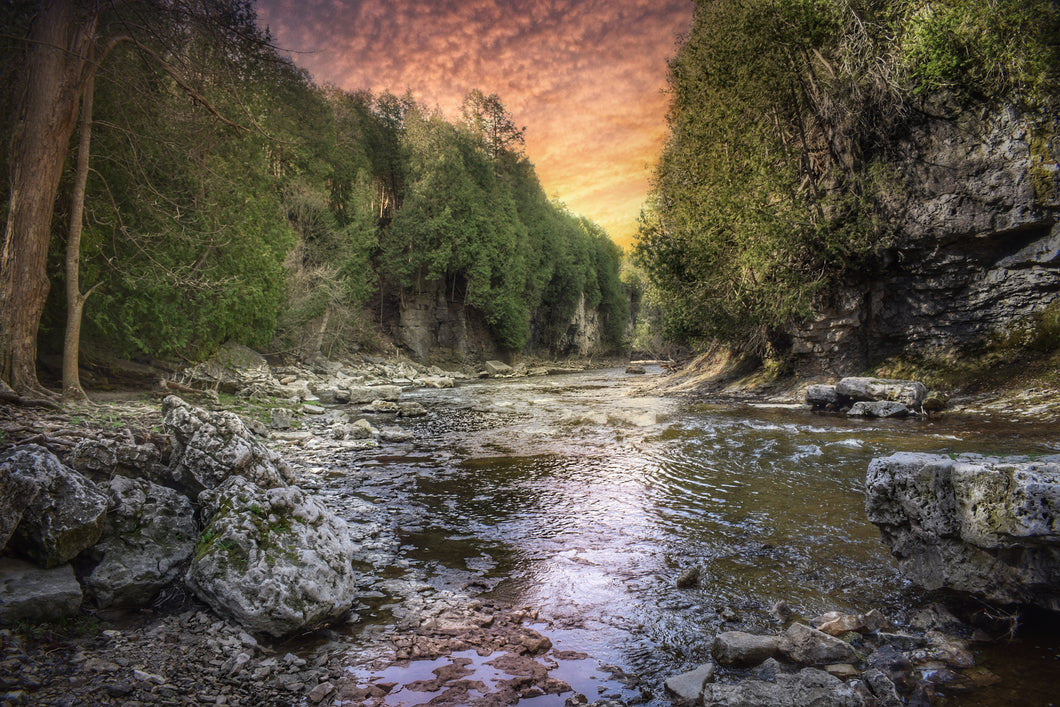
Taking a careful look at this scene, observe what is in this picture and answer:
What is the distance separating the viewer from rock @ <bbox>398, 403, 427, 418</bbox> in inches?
585

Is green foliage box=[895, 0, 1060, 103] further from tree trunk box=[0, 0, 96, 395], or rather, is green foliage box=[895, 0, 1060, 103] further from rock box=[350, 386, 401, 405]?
→ rock box=[350, 386, 401, 405]

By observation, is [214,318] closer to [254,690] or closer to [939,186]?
[254,690]

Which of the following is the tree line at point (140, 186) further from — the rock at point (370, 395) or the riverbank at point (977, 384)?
the riverbank at point (977, 384)

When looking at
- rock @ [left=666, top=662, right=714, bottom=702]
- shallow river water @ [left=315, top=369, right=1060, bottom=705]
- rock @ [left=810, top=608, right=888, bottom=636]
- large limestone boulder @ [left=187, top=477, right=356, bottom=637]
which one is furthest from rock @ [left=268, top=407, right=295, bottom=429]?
rock @ [left=810, top=608, right=888, bottom=636]

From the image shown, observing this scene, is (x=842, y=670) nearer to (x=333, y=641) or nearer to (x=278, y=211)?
(x=333, y=641)

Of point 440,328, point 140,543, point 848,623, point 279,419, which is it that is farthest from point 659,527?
point 440,328

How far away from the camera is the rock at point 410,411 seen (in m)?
14.9

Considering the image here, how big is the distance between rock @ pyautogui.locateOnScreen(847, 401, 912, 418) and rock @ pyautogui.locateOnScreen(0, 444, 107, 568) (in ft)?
48.4

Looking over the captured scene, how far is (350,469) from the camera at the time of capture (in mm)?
8070

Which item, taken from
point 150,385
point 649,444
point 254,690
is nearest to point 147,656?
point 254,690

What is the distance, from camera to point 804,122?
17.1 meters

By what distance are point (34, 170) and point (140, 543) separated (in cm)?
788

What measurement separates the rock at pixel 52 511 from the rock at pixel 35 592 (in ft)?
0.36

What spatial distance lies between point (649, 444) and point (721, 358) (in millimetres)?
15162
